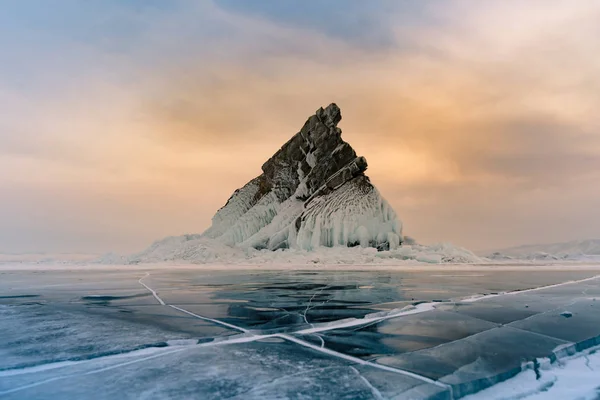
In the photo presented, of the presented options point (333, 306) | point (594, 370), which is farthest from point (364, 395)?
point (333, 306)

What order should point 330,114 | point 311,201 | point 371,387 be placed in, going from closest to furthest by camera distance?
point 371,387 < point 311,201 < point 330,114

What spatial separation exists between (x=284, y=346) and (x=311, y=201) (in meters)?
32.6

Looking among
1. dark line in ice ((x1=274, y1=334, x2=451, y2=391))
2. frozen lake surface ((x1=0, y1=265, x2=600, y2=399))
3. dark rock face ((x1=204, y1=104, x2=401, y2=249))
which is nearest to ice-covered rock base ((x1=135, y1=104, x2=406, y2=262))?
dark rock face ((x1=204, y1=104, x2=401, y2=249))

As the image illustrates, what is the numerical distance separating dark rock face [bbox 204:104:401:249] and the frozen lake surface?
26.2 m

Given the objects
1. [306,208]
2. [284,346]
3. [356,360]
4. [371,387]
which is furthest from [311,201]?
[371,387]

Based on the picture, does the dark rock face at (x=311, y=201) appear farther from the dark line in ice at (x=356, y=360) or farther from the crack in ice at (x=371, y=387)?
the crack in ice at (x=371, y=387)

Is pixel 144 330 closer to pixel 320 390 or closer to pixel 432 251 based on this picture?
pixel 320 390

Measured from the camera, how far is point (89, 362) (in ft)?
12.9

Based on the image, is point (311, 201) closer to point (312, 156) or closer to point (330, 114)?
point (312, 156)

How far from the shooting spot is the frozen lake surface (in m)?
3.24

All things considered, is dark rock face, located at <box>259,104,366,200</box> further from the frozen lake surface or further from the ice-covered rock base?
the frozen lake surface

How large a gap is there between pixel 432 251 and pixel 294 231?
11.7 metres

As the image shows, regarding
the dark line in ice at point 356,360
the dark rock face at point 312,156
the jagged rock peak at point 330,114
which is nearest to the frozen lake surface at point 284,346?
the dark line in ice at point 356,360

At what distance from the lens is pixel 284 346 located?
453 centimetres
